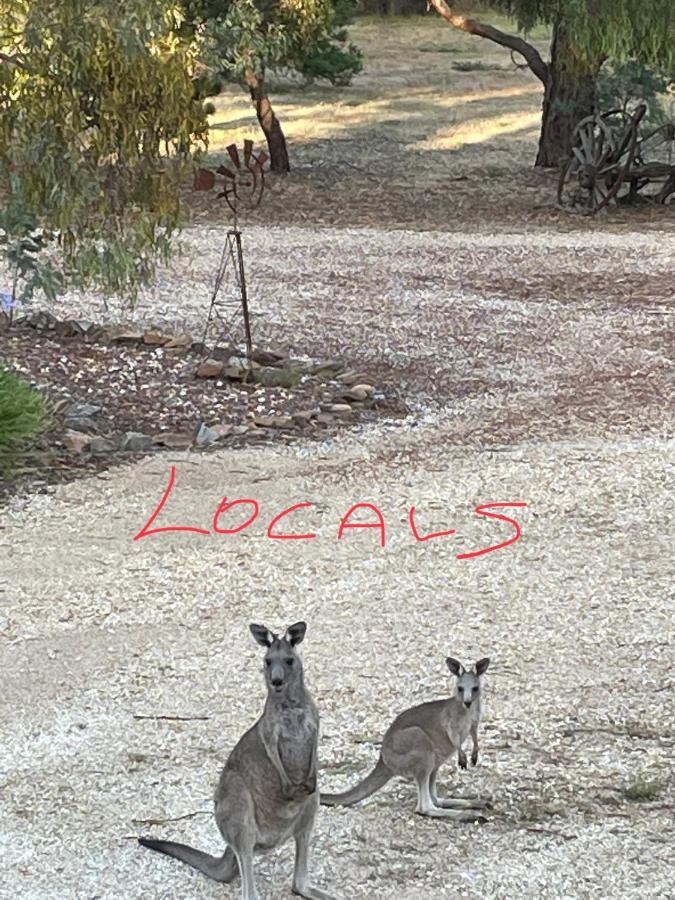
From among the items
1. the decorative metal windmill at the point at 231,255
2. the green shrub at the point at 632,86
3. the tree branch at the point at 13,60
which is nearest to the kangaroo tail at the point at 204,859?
the tree branch at the point at 13,60

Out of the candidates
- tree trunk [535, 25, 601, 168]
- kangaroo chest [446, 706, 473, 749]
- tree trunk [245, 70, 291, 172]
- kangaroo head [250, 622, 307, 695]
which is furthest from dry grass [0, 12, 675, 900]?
tree trunk [535, 25, 601, 168]

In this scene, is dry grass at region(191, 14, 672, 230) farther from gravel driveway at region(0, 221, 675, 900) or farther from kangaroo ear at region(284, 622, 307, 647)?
kangaroo ear at region(284, 622, 307, 647)

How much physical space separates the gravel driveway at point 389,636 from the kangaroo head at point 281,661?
0.62 m

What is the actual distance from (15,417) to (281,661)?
14.6ft

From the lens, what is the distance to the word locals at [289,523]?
6.70m

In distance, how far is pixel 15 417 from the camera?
7746mm

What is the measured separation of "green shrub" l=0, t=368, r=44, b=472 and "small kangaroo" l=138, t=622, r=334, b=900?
13.5 ft

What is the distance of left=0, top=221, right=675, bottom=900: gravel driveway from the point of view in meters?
4.08

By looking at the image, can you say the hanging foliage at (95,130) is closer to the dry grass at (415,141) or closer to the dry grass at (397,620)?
the dry grass at (397,620)

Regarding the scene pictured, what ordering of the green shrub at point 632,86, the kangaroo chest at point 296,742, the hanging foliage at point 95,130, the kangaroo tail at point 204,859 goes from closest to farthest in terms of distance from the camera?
the kangaroo chest at point 296,742, the kangaroo tail at point 204,859, the hanging foliage at point 95,130, the green shrub at point 632,86

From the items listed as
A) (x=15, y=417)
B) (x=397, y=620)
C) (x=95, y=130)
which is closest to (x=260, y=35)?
(x=95, y=130)

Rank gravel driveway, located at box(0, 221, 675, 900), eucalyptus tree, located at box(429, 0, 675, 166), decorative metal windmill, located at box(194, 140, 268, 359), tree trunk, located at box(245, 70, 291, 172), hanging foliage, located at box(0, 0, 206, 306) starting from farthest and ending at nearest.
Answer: tree trunk, located at box(245, 70, 291, 172) → eucalyptus tree, located at box(429, 0, 675, 166) → decorative metal windmill, located at box(194, 140, 268, 359) → hanging foliage, located at box(0, 0, 206, 306) → gravel driveway, located at box(0, 221, 675, 900)

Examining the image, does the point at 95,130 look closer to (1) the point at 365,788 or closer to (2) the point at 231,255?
(2) the point at 231,255

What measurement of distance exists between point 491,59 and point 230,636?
1056 inches
